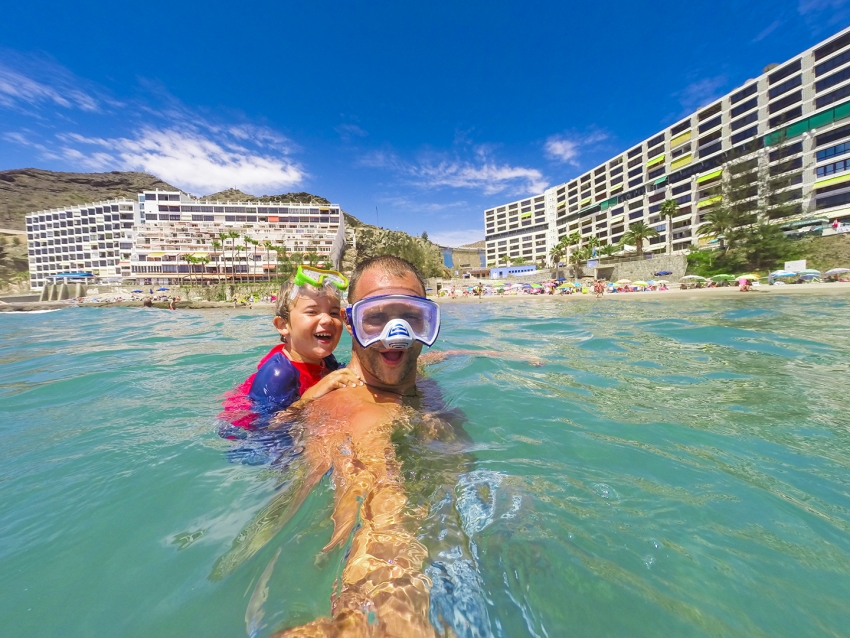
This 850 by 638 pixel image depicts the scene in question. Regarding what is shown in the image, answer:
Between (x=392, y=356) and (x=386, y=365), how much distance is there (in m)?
0.08

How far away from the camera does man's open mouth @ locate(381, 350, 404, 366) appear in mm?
2377

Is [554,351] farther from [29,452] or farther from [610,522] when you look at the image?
[29,452]

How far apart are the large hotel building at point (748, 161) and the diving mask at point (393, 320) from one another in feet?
162

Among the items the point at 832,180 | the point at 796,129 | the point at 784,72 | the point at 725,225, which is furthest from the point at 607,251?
the point at 784,72

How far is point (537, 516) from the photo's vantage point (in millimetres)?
1631

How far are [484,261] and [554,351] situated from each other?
11724 cm

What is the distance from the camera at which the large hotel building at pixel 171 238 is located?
229 feet

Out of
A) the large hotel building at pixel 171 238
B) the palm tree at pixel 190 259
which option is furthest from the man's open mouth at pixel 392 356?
the palm tree at pixel 190 259

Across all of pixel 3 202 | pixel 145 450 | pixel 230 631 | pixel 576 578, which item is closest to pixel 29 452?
pixel 145 450

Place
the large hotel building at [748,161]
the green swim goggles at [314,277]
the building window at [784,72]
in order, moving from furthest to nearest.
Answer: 1. the building window at [784,72]
2. the large hotel building at [748,161]
3. the green swim goggles at [314,277]

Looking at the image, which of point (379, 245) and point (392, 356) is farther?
point (379, 245)

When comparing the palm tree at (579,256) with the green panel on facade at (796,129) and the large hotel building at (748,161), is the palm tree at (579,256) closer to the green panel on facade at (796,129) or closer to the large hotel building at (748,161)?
the large hotel building at (748,161)

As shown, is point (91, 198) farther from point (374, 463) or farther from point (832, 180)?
point (832, 180)

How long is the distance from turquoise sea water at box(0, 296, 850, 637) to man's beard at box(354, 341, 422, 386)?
2.40ft
